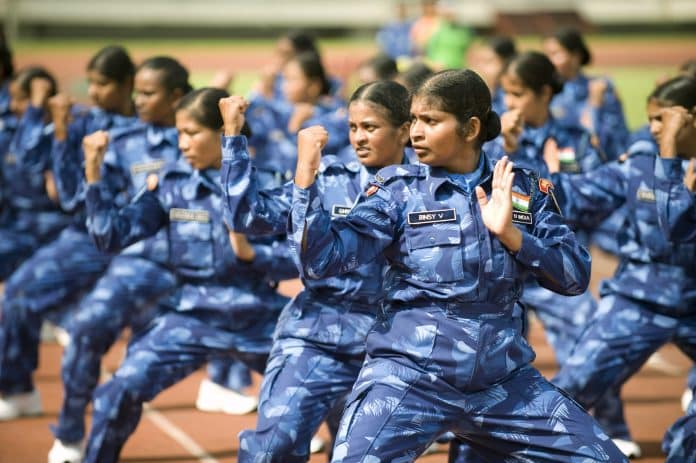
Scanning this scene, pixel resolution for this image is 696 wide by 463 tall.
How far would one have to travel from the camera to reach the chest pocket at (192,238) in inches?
256

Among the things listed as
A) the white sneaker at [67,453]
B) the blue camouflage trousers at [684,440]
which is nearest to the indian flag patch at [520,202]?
the blue camouflage trousers at [684,440]

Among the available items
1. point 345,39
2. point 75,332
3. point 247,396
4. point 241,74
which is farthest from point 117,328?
point 345,39

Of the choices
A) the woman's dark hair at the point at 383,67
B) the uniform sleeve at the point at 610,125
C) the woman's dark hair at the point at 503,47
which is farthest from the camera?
the woman's dark hair at the point at 503,47

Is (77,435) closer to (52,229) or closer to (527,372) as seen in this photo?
(52,229)

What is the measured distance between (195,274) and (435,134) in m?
1.95

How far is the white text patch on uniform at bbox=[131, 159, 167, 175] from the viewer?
7523mm

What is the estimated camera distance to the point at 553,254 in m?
4.94

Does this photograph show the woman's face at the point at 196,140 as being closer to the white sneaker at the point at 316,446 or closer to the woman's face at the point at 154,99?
the woman's face at the point at 154,99

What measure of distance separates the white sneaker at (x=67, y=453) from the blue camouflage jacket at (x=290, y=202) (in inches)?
80.7

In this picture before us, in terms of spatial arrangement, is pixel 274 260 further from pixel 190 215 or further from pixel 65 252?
pixel 65 252

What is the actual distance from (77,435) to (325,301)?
2.03 m

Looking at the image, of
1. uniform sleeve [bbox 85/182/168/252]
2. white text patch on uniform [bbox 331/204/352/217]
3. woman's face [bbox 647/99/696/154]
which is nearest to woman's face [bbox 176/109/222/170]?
uniform sleeve [bbox 85/182/168/252]

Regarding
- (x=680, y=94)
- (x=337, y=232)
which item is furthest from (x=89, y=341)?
(x=680, y=94)

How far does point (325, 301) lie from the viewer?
586cm
